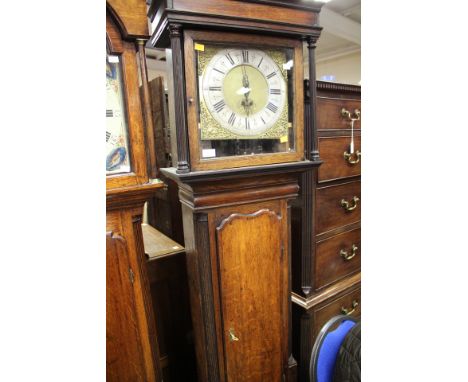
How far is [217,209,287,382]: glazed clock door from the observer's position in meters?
1.01

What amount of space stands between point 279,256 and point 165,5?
871 millimetres

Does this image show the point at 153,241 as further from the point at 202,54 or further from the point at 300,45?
the point at 300,45

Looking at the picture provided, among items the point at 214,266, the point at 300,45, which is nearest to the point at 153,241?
the point at 214,266

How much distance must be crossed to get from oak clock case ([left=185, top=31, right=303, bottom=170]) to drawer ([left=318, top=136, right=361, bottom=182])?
267 mm

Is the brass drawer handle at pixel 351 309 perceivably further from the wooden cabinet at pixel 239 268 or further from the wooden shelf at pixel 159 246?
the wooden shelf at pixel 159 246

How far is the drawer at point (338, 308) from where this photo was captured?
1.40 meters

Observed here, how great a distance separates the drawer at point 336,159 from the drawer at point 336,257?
11.7 inches

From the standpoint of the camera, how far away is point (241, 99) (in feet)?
3.18

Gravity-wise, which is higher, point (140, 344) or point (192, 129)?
point (192, 129)

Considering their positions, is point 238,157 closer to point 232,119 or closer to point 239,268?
point 232,119

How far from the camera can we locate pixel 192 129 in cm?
89

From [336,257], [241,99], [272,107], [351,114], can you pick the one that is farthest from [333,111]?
Result: [336,257]

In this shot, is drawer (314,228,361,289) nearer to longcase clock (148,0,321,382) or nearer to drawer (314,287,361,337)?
drawer (314,287,361,337)

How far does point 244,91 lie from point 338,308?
1.14 metres
